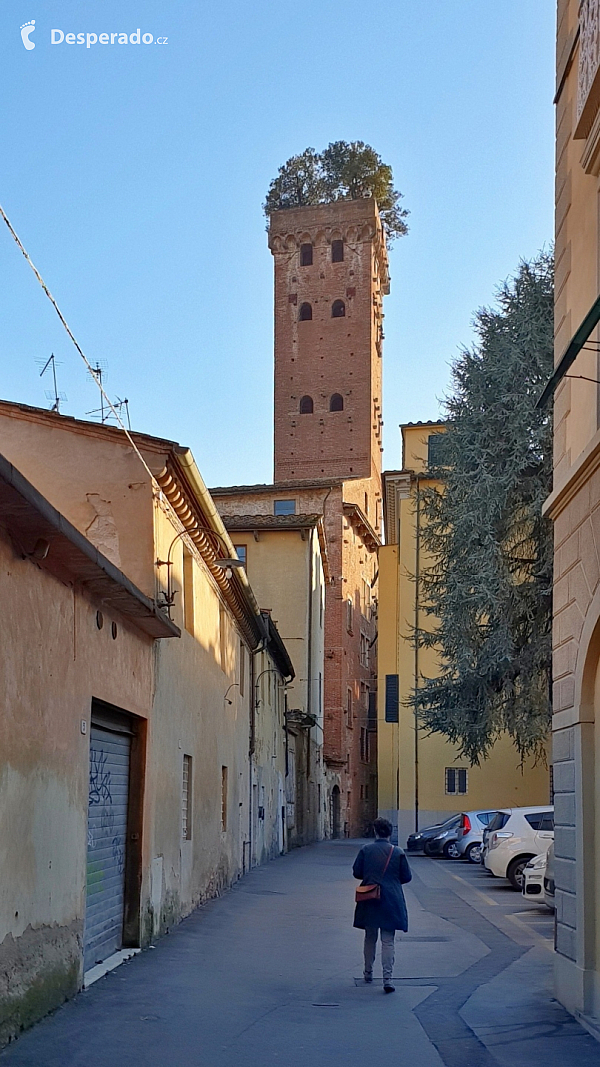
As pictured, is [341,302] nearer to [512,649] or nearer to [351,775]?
[351,775]

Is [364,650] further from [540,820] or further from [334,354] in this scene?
[540,820]

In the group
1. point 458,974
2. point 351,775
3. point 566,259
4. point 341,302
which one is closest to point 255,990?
point 458,974

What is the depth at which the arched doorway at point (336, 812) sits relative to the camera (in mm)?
49250

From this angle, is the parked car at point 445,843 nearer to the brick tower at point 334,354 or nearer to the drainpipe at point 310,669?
A: the drainpipe at point 310,669

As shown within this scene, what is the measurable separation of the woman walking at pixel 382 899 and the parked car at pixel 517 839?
1127cm

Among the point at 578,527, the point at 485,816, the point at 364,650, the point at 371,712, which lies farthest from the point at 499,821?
the point at 371,712

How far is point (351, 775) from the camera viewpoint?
52.4 m

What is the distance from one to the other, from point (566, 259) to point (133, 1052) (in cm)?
720

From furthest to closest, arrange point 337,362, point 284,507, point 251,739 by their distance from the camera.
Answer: point 337,362 → point 284,507 → point 251,739

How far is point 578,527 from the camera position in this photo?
926cm

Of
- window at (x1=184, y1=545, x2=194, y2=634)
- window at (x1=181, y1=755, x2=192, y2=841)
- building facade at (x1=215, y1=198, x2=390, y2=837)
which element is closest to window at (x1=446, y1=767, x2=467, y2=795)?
building facade at (x1=215, y1=198, x2=390, y2=837)

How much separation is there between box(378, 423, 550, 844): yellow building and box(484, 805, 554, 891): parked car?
1270 cm

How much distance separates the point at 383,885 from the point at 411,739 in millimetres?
28834

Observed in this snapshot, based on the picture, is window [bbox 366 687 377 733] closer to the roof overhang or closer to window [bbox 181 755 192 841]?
window [bbox 181 755 192 841]
